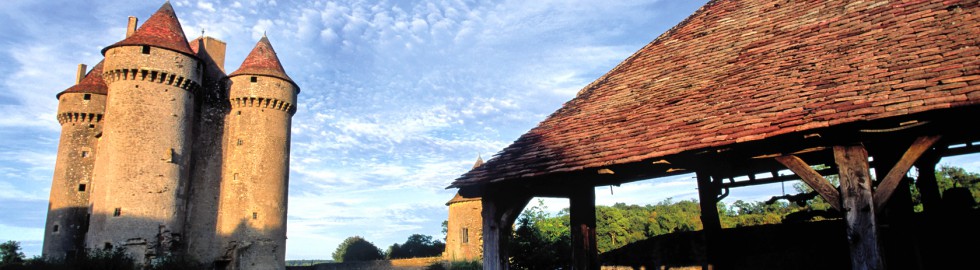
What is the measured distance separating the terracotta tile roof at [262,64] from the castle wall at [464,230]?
12.6m

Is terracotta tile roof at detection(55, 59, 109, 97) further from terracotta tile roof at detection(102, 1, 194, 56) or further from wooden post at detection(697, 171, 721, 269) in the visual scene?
wooden post at detection(697, 171, 721, 269)

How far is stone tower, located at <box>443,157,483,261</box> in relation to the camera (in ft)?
116

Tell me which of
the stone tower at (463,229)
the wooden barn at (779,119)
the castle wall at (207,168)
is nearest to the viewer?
the wooden barn at (779,119)

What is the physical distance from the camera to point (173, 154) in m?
26.7

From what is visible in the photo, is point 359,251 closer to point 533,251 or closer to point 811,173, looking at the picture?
point 533,251

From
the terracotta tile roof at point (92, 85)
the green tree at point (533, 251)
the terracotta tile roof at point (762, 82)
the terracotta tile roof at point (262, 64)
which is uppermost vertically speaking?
the terracotta tile roof at point (262, 64)

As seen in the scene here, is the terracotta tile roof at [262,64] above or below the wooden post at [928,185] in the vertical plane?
above

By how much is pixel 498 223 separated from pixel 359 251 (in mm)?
55078

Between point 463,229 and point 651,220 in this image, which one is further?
point 651,220

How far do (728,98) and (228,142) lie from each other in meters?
28.7

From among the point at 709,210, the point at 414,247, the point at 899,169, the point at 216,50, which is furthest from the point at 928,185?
the point at 414,247

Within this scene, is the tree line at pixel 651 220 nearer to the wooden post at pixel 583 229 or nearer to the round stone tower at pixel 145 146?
the wooden post at pixel 583 229

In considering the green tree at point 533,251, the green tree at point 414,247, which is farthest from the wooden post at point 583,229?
the green tree at point 414,247

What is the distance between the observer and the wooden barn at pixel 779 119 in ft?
17.3
